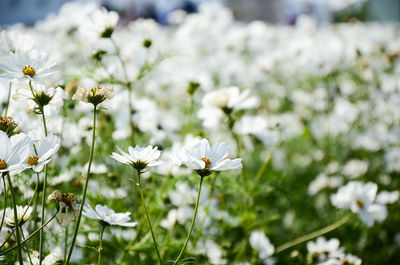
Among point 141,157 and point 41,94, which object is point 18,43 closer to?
point 41,94

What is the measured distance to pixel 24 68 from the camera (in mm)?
607

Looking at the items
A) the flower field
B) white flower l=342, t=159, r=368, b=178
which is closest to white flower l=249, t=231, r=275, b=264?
the flower field

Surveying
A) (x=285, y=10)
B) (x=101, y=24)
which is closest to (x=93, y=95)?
(x=101, y=24)

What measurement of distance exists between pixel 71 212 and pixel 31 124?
0.58 meters

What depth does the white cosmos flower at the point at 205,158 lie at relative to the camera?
56cm

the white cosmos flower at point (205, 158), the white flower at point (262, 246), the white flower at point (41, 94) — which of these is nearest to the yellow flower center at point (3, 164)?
the white flower at point (41, 94)

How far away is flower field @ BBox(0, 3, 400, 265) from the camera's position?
60cm

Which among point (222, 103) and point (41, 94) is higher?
point (222, 103)

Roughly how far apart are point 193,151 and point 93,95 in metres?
0.16

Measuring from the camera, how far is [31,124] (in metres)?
1.07

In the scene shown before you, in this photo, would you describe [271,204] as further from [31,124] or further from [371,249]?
[31,124]

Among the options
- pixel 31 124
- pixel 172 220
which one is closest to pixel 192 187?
pixel 172 220

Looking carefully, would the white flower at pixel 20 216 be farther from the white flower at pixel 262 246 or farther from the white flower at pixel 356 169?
the white flower at pixel 356 169

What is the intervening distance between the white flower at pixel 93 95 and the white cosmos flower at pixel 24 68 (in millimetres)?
51
